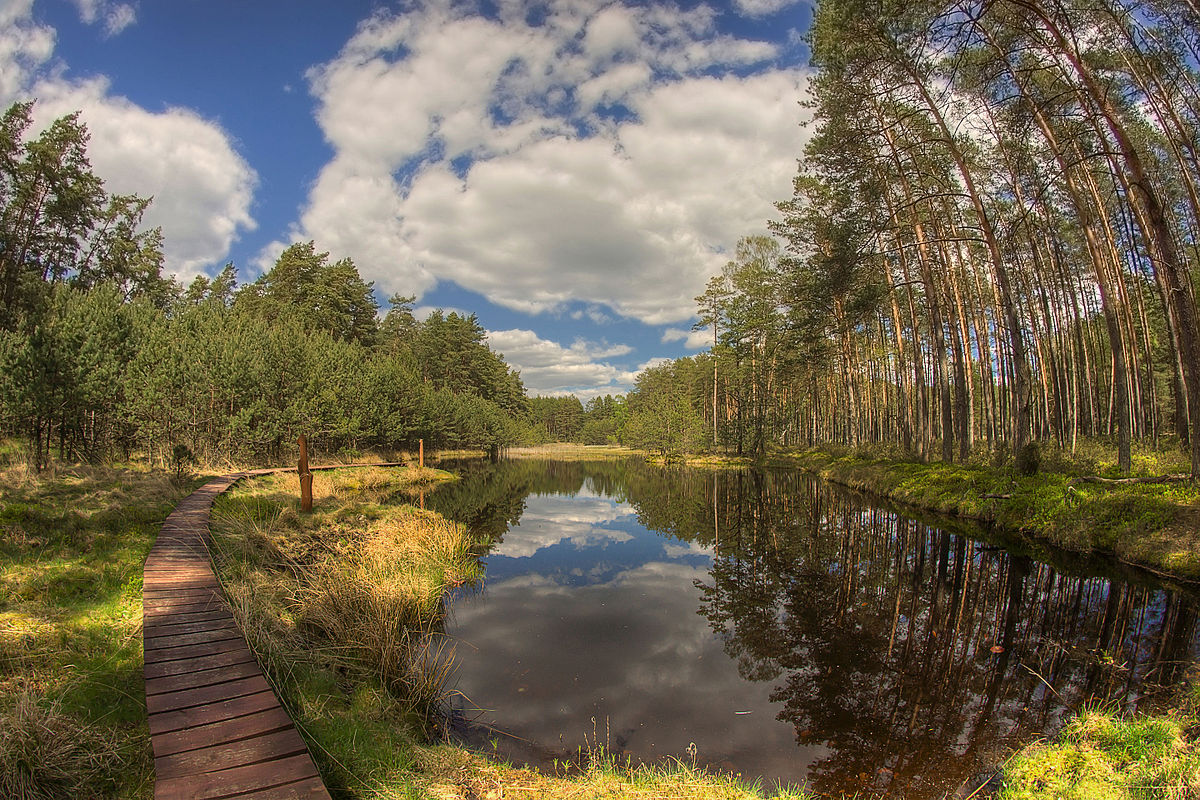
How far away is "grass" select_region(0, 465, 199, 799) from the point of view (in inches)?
128

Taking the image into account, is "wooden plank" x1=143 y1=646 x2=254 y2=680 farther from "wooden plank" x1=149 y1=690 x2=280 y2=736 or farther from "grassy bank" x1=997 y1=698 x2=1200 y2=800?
"grassy bank" x1=997 y1=698 x2=1200 y2=800

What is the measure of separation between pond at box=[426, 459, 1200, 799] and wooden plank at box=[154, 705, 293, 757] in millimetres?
2100

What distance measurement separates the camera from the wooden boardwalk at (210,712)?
304 centimetres

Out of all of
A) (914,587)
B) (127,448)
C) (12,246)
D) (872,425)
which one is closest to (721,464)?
(872,425)

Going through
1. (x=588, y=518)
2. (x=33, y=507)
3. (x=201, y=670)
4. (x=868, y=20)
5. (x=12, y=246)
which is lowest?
(x=588, y=518)

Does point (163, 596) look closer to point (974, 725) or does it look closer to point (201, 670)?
point (201, 670)

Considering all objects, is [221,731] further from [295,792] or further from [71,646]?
[71,646]

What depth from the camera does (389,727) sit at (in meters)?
4.65

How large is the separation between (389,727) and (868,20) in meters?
16.5

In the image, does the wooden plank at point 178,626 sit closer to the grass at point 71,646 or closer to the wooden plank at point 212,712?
the grass at point 71,646

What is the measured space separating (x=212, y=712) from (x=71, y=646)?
7.57 ft

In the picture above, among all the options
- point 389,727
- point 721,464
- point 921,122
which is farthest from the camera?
point 721,464

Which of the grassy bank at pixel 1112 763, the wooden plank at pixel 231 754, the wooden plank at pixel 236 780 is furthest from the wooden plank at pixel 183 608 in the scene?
the grassy bank at pixel 1112 763

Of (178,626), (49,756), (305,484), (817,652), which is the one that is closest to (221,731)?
(49,756)
